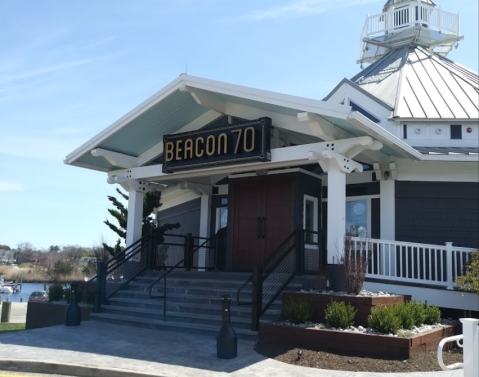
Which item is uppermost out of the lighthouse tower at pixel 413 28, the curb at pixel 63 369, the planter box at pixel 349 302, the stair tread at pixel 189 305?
the lighthouse tower at pixel 413 28

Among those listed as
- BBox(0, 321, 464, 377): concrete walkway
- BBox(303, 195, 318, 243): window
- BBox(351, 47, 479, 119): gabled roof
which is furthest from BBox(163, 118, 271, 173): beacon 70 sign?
BBox(351, 47, 479, 119): gabled roof

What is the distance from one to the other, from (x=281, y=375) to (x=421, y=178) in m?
7.67

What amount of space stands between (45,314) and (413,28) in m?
16.0

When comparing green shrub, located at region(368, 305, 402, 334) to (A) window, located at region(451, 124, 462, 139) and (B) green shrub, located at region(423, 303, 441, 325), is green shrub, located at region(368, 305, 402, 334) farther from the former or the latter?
(A) window, located at region(451, 124, 462, 139)

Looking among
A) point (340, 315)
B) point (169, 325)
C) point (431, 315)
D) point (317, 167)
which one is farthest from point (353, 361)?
point (317, 167)

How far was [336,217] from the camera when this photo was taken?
10609 mm

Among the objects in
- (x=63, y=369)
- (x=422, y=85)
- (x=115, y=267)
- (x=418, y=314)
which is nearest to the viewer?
(x=63, y=369)

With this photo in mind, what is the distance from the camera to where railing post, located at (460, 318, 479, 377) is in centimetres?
572

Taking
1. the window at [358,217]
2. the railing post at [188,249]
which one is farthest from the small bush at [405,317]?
the railing post at [188,249]

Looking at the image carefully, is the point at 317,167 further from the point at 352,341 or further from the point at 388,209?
the point at 352,341

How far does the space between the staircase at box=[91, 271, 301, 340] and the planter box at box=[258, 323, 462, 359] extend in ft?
2.01

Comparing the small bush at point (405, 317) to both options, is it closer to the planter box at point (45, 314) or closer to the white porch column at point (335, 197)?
the white porch column at point (335, 197)

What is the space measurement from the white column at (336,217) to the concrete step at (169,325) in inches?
89.3

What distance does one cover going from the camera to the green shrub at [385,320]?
8344 millimetres
